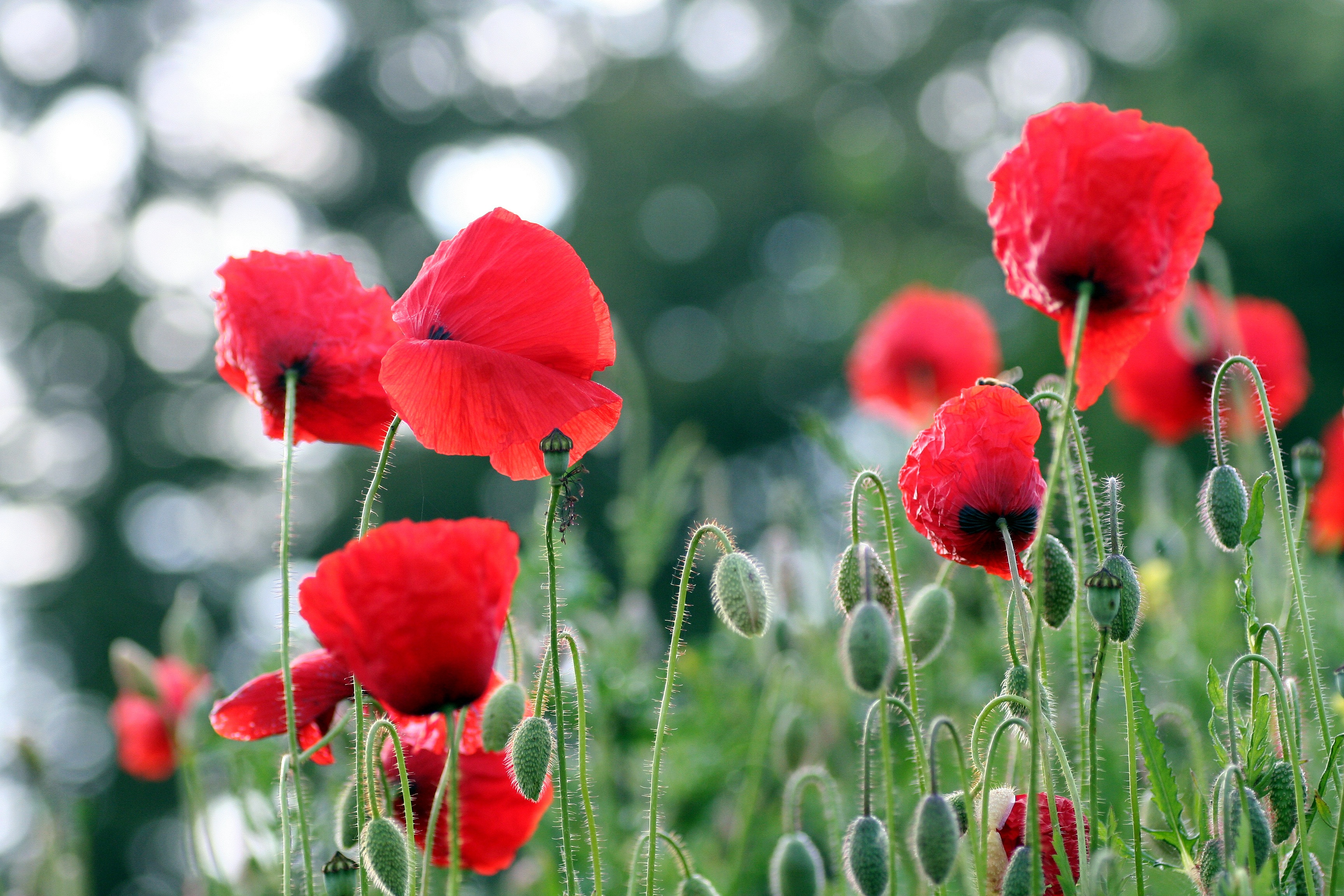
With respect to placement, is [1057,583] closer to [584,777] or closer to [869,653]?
[869,653]

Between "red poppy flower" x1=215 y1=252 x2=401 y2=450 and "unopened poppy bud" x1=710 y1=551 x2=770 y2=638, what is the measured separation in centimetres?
41

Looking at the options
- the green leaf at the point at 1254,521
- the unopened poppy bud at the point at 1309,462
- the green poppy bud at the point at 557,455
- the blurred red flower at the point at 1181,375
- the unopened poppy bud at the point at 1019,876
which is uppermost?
the blurred red flower at the point at 1181,375

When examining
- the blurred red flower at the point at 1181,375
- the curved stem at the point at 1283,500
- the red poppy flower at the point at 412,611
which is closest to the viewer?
the red poppy flower at the point at 412,611

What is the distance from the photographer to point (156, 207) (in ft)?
Result: 45.3

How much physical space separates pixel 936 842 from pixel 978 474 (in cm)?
32

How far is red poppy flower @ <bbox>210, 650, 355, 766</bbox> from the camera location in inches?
42.0

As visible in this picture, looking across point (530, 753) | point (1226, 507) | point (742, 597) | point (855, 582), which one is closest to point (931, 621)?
point (855, 582)

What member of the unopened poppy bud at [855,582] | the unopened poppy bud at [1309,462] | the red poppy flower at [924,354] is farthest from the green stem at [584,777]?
the red poppy flower at [924,354]

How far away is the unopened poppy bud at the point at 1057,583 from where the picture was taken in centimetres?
100

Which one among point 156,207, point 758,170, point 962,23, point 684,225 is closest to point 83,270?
point 156,207

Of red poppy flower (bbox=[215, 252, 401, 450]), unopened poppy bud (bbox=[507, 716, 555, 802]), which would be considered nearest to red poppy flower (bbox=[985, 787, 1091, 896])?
unopened poppy bud (bbox=[507, 716, 555, 802])

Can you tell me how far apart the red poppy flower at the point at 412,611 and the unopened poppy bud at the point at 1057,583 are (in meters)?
0.50

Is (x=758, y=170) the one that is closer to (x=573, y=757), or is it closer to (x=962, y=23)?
(x=962, y=23)

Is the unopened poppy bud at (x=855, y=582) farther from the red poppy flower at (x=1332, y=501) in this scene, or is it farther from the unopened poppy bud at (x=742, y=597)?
the red poppy flower at (x=1332, y=501)
